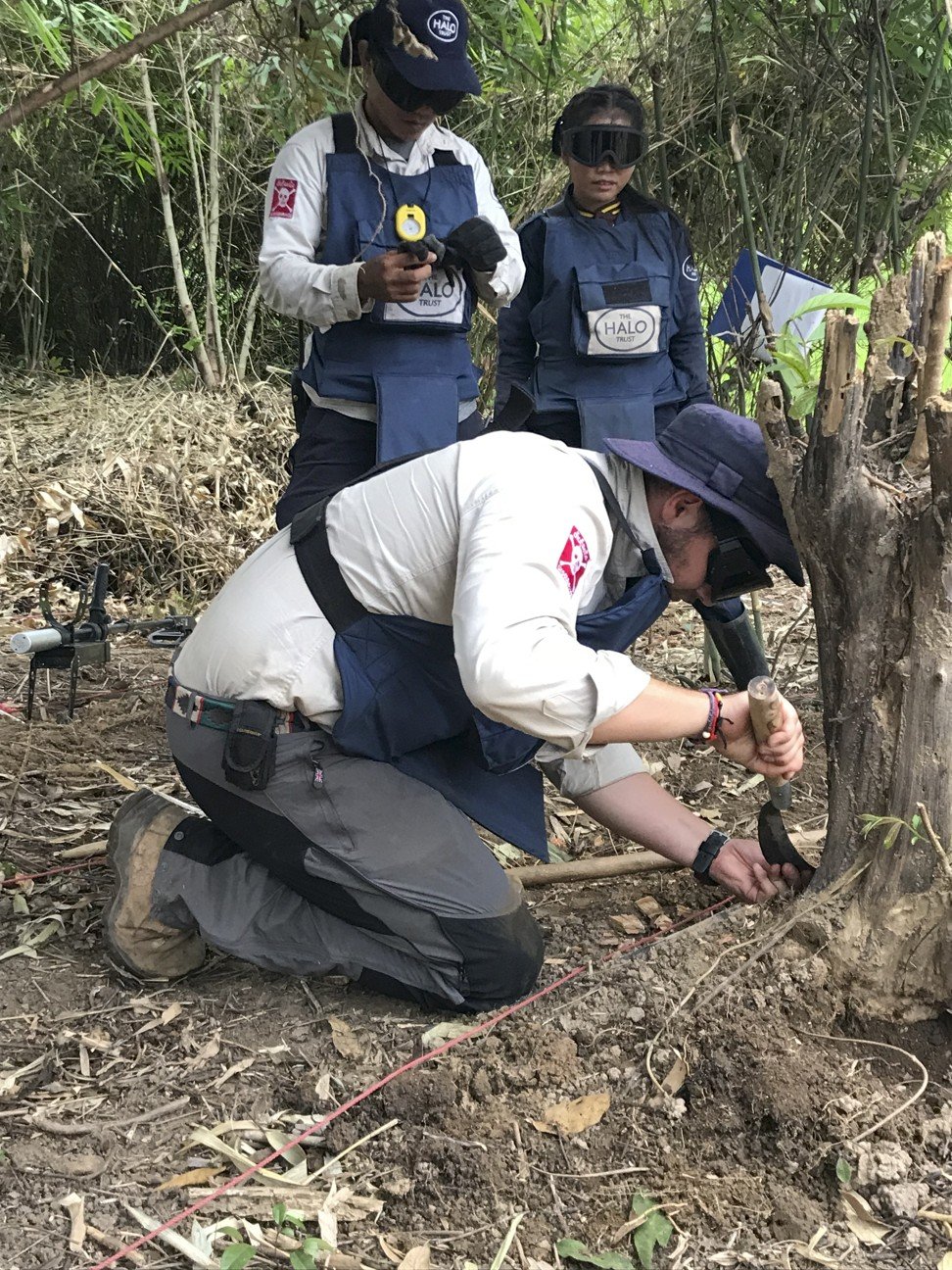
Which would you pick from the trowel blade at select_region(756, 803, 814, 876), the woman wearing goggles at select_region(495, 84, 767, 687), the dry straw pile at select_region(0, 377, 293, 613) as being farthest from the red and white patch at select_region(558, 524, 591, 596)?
the dry straw pile at select_region(0, 377, 293, 613)

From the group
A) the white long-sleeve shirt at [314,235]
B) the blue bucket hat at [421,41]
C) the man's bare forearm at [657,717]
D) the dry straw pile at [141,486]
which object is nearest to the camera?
the man's bare forearm at [657,717]

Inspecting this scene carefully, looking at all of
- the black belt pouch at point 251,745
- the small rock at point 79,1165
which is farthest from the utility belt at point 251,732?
the small rock at point 79,1165

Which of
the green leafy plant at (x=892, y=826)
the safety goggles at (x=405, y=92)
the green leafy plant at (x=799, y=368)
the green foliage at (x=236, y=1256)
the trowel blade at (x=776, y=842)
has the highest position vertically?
the safety goggles at (x=405, y=92)

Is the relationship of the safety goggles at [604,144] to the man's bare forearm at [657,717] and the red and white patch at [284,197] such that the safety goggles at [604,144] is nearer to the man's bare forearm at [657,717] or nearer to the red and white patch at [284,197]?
the red and white patch at [284,197]

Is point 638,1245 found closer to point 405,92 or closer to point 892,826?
point 892,826

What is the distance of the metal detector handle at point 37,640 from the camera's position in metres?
3.03

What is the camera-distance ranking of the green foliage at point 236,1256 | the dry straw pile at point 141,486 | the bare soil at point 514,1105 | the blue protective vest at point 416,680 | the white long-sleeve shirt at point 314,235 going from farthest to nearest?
the dry straw pile at point 141,486
the white long-sleeve shirt at point 314,235
the blue protective vest at point 416,680
the bare soil at point 514,1105
the green foliage at point 236,1256

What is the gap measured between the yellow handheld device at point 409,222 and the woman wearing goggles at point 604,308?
1.81 ft

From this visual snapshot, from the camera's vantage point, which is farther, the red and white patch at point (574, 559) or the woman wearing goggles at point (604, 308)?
the woman wearing goggles at point (604, 308)

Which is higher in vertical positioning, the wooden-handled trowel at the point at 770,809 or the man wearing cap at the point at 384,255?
the man wearing cap at the point at 384,255

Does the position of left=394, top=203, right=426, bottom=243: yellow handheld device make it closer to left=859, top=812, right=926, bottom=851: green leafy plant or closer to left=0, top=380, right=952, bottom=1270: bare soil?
left=0, top=380, right=952, bottom=1270: bare soil

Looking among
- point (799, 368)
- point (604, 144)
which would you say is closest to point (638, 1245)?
point (799, 368)

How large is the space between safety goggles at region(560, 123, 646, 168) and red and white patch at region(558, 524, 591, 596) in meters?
1.90

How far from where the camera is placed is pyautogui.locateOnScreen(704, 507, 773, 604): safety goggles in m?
2.13
